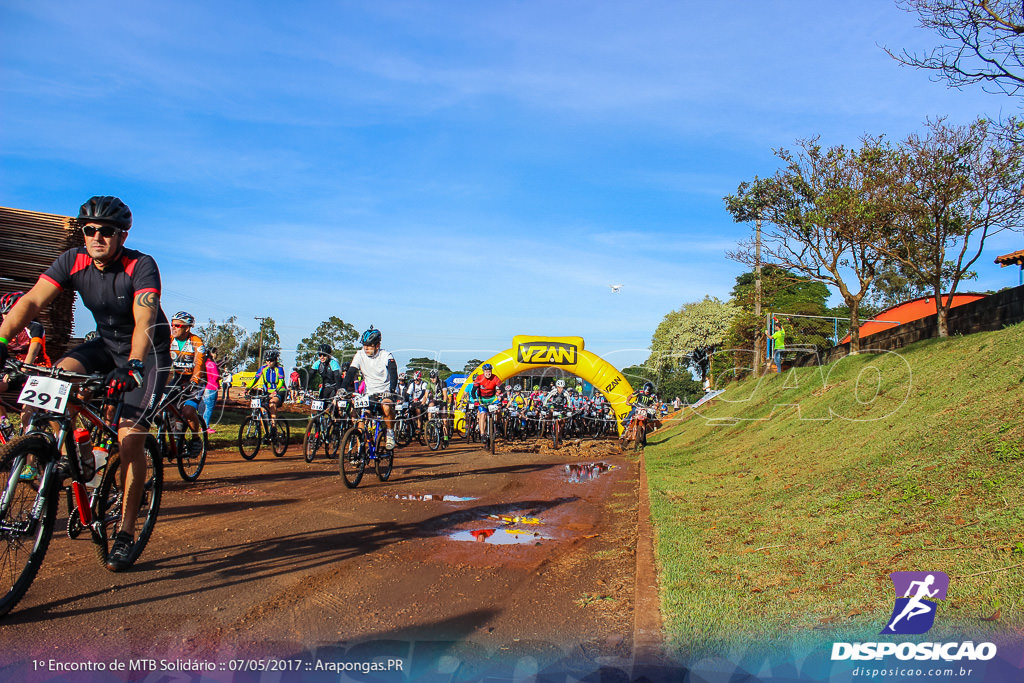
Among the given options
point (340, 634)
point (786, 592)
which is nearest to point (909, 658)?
point (786, 592)

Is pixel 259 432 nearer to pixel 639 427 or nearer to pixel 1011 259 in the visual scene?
pixel 639 427

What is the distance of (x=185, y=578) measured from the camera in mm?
4629

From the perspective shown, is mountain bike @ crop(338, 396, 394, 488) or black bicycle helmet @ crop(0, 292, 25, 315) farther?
mountain bike @ crop(338, 396, 394, 488)

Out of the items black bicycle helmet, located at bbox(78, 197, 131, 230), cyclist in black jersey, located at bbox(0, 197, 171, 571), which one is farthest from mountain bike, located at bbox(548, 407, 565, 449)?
black bicycle helmet, located at bbox(78, 197, 131, 230)

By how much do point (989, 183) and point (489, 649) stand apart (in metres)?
18.0

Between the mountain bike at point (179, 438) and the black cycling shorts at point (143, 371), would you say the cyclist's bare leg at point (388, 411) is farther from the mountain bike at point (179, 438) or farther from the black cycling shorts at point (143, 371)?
the black cycling shorts at point (143, 371)

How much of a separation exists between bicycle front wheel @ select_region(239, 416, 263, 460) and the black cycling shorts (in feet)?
22.4

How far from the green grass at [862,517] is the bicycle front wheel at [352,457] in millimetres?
3877

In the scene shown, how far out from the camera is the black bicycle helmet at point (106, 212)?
4.49 m

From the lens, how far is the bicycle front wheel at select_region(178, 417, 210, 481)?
28.4 ft

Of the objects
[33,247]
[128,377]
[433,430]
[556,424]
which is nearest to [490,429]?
[433,430]

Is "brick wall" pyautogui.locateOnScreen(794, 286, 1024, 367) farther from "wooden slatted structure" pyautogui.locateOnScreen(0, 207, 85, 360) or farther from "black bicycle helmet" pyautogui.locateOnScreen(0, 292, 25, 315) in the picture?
"wooden slatted structure" pyautogui.locateOnScreen(0, 207, 85, 360)

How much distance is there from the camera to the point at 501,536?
6633 millimetres

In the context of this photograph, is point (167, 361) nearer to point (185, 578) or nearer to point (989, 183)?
point (185, 578)
